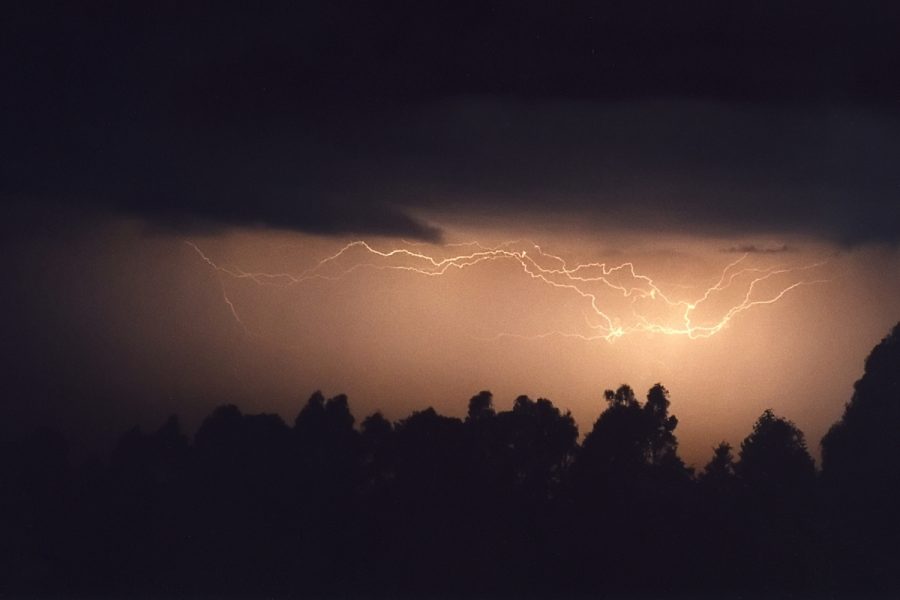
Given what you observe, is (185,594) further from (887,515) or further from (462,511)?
(887,515)

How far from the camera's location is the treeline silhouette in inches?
916

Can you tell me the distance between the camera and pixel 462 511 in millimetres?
23938

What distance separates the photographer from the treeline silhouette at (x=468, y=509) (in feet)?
76.3

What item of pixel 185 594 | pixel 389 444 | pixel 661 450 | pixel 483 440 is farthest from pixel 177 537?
pixel 661 450

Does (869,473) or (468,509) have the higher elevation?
(869,473)

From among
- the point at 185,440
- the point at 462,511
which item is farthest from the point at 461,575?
the point at 185,440

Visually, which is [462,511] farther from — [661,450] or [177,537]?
[177,537]

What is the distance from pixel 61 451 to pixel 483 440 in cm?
946

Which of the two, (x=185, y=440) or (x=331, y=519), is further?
(x=185, y=440)

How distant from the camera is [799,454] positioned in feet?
80.4

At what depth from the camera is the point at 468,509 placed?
78.6 feet

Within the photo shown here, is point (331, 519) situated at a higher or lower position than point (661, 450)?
lower

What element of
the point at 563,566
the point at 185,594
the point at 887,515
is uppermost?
the point at 887,515

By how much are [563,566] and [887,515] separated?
21.3 ft
